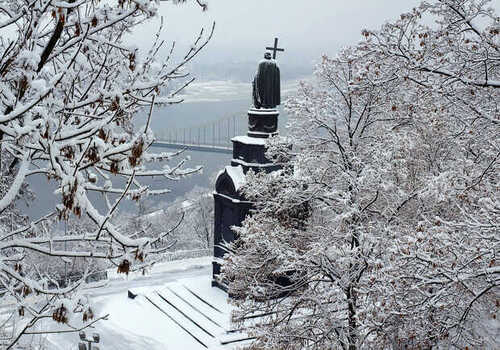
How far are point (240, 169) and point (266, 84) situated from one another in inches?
128

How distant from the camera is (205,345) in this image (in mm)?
16312

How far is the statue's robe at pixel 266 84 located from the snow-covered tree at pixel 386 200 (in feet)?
21.0

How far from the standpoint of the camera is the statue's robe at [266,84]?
18688 mm

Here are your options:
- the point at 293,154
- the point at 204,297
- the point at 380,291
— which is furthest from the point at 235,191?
the point at 380,291

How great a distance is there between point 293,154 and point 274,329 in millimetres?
4032

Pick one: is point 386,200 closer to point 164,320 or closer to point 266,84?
point 266,84

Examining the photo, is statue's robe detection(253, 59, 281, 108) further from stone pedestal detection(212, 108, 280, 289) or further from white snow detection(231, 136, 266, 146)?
white snow detection(231, 136, 266, 146)

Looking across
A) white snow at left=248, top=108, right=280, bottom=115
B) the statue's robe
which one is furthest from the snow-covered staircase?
the statue's robe

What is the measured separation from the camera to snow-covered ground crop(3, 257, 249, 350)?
16766 mm

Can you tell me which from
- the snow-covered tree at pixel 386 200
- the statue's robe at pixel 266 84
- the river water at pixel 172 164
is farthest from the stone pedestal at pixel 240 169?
the snow-covered tree at pixel 386 200

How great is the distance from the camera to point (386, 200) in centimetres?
1130

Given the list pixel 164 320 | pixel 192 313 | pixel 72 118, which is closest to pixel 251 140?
pixel 192 313

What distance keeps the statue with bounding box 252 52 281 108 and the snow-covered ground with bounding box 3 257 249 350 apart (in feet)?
24.1

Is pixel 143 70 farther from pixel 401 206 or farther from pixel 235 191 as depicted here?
pixel 235 191
